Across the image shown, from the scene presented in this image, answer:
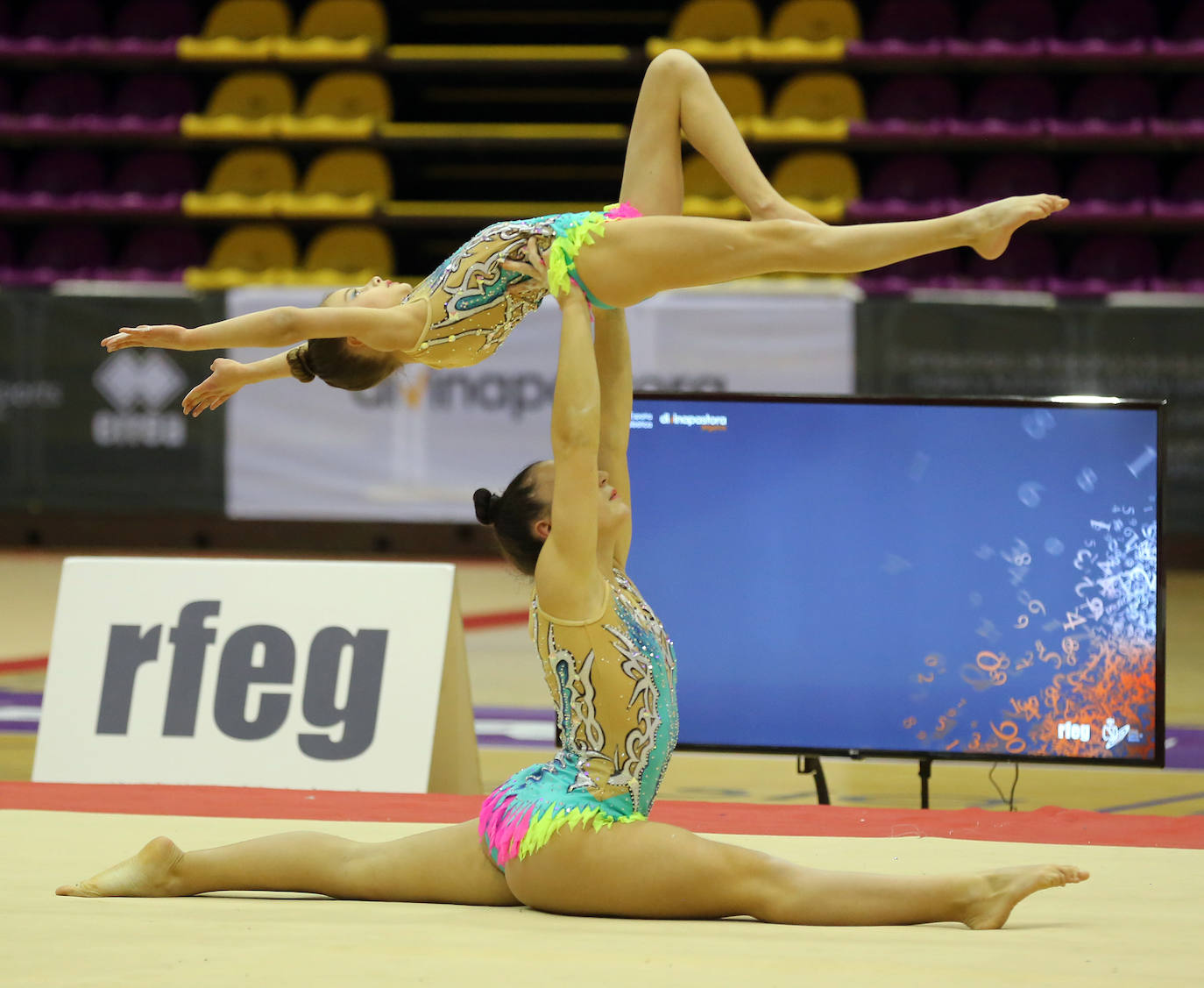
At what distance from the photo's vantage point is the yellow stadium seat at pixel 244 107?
10305mm

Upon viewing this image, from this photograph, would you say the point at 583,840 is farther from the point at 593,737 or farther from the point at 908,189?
the point at 908,189

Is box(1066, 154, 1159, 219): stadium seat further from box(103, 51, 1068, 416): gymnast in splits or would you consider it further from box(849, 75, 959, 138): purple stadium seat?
box(103, 51, 1068, 416): gymnast in splits

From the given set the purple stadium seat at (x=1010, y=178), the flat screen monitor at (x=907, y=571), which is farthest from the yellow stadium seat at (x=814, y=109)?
the flat screen monitor at (x=907, y=571)

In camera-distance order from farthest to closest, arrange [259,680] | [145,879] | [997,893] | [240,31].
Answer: [240,31]
[259,680]
[145,879]
[997,893]

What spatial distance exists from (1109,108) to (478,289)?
780cm

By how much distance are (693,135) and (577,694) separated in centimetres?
130

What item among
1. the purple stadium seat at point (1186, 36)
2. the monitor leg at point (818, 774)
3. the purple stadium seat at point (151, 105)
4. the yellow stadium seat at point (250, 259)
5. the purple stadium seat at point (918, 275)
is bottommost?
the monitor leg at point (818, 774)

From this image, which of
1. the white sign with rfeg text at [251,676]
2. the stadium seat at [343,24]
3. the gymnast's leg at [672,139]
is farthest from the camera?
the stadium seat at [343,24]

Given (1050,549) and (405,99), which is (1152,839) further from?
(405,99)

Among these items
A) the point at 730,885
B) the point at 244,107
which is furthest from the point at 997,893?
the point at 244,107

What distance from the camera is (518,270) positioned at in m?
3.10

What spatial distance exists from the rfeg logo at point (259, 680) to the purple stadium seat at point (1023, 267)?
6.53 meters

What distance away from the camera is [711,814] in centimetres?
366

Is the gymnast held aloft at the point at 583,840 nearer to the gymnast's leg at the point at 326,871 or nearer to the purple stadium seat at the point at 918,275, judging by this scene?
the gymnast's leg at the point at 326,871
